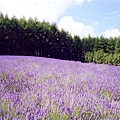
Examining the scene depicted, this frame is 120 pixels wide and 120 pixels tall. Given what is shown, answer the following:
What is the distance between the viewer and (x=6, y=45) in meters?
30.1

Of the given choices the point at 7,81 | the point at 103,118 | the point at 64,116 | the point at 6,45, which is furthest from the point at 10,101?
the point at 6,45

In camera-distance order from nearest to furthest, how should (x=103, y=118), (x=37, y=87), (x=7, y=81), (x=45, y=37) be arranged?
1. (x=103, y=118)
2. (x=37, y=87)
3. (x=7, y=81)
4. (x=45, y=37)

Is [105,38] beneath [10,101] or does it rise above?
above

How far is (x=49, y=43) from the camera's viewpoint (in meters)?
35.0

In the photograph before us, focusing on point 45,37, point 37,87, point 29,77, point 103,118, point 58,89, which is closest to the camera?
point 103,118

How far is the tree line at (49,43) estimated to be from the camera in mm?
30469

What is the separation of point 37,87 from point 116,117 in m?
1.42

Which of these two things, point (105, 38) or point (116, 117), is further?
point (105, 38)

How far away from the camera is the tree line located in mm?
30469

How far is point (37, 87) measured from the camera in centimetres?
340

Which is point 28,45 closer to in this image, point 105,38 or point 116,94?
point 105,38

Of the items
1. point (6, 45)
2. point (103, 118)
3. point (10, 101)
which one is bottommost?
point (103, 118)

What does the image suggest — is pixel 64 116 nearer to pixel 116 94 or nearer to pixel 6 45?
pixel 116 94

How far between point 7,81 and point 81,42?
41.3m
